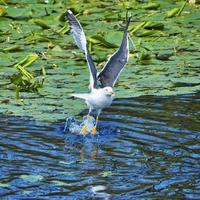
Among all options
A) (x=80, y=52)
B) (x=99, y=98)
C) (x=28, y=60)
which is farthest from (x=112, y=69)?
(x=80, y=52)

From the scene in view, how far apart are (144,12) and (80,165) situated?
7.37 metres

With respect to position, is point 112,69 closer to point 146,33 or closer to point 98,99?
point 98,99

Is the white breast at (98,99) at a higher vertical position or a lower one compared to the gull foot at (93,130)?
higher

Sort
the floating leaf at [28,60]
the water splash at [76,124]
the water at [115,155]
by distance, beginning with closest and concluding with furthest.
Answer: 1. the water at [115,155]
2. the water splash at [76,124]
3. the floating leaf at [28,60]

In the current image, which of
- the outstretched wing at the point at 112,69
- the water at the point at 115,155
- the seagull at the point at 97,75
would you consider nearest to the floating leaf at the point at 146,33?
the water at the point at 115,155

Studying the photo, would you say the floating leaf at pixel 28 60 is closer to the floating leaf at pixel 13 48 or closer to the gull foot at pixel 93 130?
the floating leaf at pixel 13 48

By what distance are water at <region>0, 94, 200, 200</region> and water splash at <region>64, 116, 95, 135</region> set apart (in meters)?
0.08

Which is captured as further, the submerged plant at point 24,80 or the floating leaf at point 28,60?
the floating leaf at point 28,60

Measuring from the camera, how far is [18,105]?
10305 mm

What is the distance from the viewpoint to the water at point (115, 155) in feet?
25.5

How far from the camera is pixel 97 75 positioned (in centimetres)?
1016

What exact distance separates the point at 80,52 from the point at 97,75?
2.71m

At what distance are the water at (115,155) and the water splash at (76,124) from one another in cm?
8

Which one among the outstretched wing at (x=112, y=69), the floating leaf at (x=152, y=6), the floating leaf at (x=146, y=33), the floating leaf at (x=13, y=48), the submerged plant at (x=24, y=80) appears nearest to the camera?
the outstretched wing at (x=112, y=69)
